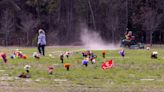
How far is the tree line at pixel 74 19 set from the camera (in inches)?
2945

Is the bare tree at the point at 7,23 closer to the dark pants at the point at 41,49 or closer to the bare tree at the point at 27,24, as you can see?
the bare tree at the point at 27,24

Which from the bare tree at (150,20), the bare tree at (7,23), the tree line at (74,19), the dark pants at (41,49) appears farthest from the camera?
the tree line at (74,19)

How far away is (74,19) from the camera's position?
8238cm

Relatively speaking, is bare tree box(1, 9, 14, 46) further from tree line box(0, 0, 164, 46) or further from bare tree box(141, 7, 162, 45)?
bare tree box(141, 7, 162, 45)

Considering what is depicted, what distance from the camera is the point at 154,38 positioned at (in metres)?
79.1

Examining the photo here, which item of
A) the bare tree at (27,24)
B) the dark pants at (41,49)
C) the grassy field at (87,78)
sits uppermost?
the bare tree at (27,24)

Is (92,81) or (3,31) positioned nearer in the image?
(92,81)

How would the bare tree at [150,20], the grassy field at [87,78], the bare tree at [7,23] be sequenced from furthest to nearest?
the bare tree at [7,23] → the bare tree at [150,20] → the grassy field at [87,78]

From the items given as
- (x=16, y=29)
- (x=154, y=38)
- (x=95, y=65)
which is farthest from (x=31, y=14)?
(x=95, y=65)

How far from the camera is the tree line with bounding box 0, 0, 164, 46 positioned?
74.8 meters

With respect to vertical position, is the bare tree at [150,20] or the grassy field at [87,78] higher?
the bare tree at [150,20]

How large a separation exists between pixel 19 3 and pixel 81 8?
35.5ft

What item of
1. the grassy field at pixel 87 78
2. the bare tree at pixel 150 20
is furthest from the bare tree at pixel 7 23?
the grassy field at pixel 87 78

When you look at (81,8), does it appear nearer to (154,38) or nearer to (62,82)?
(154,38)
